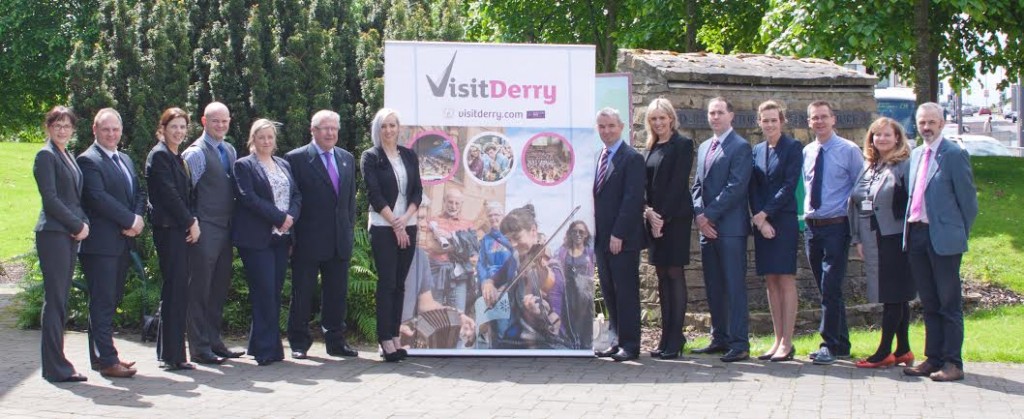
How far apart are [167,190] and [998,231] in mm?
11238

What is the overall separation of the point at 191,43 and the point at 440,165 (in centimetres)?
404

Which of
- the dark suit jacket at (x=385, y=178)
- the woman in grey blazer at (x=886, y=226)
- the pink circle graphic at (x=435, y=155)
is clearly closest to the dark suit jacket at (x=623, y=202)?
the pink circle graphic at (x=435, y=155)

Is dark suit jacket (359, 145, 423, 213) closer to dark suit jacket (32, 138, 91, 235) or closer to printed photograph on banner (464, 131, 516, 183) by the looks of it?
printed photograph on banner (464, 131, 516, 183)

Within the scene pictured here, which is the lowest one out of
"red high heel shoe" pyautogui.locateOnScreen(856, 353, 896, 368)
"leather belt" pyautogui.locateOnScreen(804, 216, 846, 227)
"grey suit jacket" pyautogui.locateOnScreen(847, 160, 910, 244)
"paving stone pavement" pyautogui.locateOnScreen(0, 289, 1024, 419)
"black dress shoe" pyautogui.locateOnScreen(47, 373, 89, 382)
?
"paving stone pavement" pyautogui.locateOnScreen(0, 289, 1024, 419)

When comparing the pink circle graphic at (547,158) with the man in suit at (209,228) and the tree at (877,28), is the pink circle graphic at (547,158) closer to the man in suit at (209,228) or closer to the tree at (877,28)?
the man in suit at (209,228)

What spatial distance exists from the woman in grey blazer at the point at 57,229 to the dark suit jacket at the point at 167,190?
54 cm

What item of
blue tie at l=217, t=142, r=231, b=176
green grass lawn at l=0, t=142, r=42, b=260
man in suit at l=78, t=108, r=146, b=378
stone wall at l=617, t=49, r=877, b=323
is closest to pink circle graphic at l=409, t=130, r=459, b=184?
blue tie at l=217, t=142, r=231, b=176

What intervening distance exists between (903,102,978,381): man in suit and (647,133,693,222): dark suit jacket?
1.57 metres

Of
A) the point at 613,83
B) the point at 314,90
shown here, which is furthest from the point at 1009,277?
the point at 314,90

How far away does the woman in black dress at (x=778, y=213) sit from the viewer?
28.0ft

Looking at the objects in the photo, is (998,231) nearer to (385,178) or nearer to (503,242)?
(503,242)

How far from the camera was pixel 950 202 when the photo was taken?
7.66 meters

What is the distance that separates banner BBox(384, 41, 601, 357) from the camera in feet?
28.7

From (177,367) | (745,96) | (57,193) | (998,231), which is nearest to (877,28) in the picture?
(998,231)
